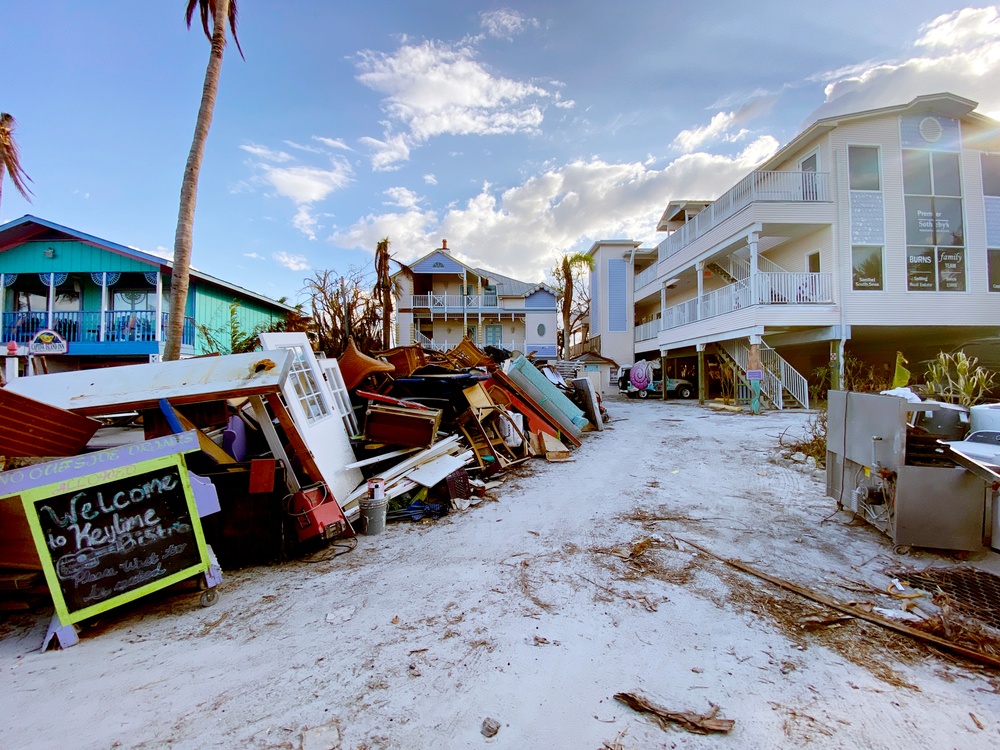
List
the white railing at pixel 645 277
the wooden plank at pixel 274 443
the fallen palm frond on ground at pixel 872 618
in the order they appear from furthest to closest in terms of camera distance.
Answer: the white railing at pixel 645 277, the wooden plank at pixel 274 443, the fallen palm frond on ground at pixel 872 618

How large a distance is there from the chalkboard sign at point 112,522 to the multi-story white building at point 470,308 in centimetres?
2461

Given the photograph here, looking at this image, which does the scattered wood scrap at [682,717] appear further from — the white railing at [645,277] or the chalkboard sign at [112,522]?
the white railing at [645,277]

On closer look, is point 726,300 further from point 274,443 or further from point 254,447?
point 274,443

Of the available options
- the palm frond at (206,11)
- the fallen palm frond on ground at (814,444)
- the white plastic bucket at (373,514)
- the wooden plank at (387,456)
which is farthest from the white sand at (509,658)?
the palm frond at (206,11)

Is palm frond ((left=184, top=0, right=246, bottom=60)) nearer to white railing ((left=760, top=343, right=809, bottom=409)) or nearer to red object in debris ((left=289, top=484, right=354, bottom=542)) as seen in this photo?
red object in debris ((left=289, top=484, right=354, bottom=542))

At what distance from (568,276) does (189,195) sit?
23.4 metres

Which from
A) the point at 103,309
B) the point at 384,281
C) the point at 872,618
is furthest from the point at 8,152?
Result: the point at 872,618

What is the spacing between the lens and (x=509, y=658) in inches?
95.6

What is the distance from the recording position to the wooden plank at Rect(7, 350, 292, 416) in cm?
363

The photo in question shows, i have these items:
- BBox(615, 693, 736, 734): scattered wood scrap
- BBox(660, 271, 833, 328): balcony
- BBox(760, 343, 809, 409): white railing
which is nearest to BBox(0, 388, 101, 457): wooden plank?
BBox(615, 693, 736, 734): scattered wood scrap

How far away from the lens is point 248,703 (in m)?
2.10

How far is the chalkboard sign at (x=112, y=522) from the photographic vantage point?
8.70ft

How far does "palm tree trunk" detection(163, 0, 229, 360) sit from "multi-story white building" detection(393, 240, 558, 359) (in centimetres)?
1988

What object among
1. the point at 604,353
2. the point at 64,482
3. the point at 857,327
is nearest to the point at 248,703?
the point at 64,482
